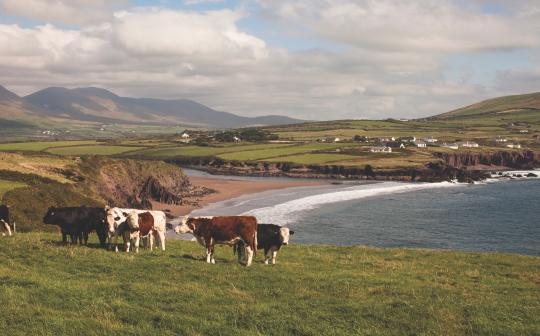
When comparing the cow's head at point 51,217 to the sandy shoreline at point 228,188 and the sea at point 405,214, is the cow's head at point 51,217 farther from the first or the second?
the sandy shoreline at point 228,188

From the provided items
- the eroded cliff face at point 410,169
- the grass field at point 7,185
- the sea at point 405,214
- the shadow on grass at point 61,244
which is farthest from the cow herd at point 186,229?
the eroded cliff face at point 410,169

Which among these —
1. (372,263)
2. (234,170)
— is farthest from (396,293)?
(234,170)

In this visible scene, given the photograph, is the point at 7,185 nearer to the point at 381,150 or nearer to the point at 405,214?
the point at 405,214

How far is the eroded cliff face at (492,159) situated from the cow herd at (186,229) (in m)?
157

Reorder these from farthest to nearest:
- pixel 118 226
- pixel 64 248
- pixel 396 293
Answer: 1. pixel 118 226
2. pixel 64 248
3. pixel 396 293

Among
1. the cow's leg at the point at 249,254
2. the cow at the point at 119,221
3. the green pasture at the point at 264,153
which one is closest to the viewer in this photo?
the cow's leg at the point at 249,254

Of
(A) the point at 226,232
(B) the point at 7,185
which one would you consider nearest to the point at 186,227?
(A) the point at 226,232

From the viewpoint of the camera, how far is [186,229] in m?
24.0

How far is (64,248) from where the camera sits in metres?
24.3

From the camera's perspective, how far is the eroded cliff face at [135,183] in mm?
75244

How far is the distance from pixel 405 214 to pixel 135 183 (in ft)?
161

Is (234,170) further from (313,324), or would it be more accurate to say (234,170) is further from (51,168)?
(313,324)

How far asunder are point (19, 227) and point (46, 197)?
29.6ft

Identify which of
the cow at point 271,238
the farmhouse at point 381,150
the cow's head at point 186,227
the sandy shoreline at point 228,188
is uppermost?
the farmhouse at point 381,150
